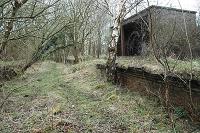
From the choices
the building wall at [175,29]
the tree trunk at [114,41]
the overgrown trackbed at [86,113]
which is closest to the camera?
the overgrown trackbed at [86,113]

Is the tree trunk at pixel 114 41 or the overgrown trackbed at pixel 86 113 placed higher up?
the tree trunk at pixel 114 41

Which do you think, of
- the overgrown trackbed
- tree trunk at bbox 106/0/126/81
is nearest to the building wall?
tree trunk at bbox 106/0/126/81

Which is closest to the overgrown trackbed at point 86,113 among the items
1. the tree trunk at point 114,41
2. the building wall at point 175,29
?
the tree trunk at point 114,41

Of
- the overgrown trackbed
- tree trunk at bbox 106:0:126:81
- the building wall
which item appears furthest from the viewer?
tree trunk at bbox 106:0:126:81

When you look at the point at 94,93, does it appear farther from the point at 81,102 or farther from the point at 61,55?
the point at 61,55

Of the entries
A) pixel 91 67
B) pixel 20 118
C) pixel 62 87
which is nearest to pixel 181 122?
pixel 20 118

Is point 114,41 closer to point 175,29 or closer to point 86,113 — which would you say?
point 175,29

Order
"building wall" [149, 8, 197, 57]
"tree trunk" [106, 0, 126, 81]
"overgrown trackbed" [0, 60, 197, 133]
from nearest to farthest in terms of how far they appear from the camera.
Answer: "overgrown trackbed" [0, 60, 197, 133], "building wall" [149, 8, 197, 57], "tree trunk" [106, 0, 126, 81]

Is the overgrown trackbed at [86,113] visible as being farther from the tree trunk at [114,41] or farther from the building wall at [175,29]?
the building wall at [175,29]

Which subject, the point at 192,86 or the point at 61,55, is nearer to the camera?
the point at 192,86

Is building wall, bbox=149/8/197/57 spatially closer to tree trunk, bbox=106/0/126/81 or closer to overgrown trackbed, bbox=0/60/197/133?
tree trunk, bbox=106/0/126/81

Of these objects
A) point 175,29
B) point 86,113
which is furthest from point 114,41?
point 86,113

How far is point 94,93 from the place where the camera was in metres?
11.9

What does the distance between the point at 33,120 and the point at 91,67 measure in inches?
404
